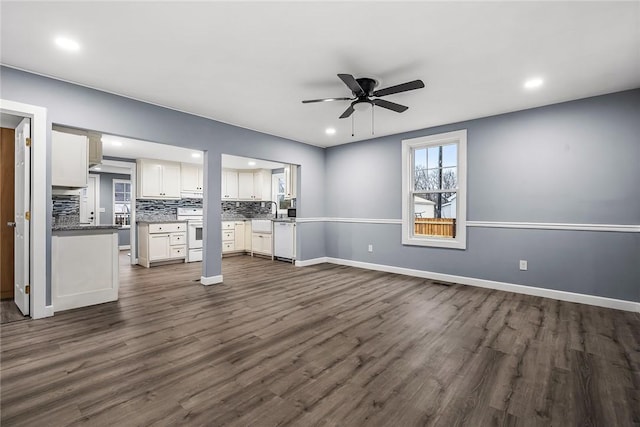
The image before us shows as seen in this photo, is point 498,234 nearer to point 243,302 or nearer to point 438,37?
point 438,37

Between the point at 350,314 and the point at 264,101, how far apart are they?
110 inches

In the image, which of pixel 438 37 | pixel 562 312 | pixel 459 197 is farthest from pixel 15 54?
pixel 562 312

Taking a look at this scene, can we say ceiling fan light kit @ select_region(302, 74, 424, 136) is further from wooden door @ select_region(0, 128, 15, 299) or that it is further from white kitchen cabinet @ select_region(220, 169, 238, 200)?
white kitchen cabinet @ select_region(220, 169, 238, 200)

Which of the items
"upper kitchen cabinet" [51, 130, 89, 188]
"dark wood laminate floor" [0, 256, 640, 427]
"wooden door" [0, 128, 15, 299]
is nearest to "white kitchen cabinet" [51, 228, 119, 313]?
"dark wood laminate floor" [0, 256, 640, 427]

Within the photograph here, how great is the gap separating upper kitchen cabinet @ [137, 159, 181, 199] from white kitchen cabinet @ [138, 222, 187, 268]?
0.79m

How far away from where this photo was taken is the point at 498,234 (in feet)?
13.5

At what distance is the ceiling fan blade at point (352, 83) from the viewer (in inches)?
99.0

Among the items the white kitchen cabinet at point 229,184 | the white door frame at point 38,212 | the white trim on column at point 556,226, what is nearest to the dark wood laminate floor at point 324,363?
the white door frame at point 38,212

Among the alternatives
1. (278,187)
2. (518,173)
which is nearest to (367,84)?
(518,173)

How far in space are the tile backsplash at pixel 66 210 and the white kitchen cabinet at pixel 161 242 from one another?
5.90ft

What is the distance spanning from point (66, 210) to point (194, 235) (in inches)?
104

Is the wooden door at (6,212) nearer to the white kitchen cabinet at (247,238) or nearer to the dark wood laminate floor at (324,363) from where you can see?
the dark wood laminate floor at (324,363)

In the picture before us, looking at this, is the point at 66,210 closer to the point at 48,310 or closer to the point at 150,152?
the point at 48,310

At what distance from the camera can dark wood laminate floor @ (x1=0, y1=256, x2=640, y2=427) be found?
1.60 m
